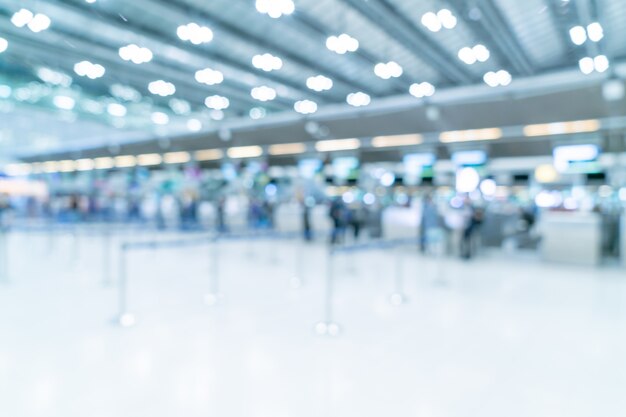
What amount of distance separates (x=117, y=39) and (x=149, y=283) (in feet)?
17.3

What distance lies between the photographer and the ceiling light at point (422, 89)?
34.9ft

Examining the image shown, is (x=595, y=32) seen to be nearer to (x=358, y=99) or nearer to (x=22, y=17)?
(x=358, y=99)

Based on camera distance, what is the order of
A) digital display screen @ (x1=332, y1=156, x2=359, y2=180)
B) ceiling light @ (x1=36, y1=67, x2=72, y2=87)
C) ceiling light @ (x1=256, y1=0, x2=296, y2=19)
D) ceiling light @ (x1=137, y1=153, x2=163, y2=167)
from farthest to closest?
ceiling light @ (x1=137, y1=153, x2=163, y2=167) → digital display screen @ (x1=332, y1=156, x2=359, y2=180) → ceiling light @ (x1=36, y1=67, x2=72, y2=87) → ceiling light @ (x1=256, y1=0, x2=296, y2=19)

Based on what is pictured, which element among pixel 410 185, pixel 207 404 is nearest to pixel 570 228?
pixel 410 185

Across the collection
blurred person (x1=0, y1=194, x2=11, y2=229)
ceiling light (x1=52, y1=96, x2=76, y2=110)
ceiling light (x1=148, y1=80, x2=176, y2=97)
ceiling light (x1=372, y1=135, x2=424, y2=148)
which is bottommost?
→ blurred person (x1=0, y1=194, x2=11, y2=229)

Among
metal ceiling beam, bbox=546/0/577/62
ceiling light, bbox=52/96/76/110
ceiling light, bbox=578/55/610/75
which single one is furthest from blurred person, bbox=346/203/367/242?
ceiling light, bbox=52/96/76/110

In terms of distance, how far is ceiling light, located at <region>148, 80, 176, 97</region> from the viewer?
36.5 feet

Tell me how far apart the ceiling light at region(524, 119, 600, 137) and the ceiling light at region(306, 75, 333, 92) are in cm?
573

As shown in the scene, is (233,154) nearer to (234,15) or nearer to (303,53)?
(303,53)

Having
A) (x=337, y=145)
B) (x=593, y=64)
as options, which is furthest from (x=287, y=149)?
(x=593, y=64)

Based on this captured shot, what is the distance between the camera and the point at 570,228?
27.9ft

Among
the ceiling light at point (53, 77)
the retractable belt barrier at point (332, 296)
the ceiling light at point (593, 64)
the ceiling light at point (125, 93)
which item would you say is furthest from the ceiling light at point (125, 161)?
the ceiling light at point (593, 64)

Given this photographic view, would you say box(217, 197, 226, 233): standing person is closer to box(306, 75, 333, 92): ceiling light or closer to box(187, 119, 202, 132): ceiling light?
box(187, 119, 202, 132): ceiling light

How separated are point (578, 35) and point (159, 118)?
566 inches
